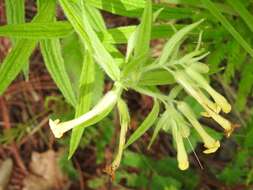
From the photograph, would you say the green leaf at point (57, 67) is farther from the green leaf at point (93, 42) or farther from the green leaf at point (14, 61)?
the green leaf at point (93, 42)

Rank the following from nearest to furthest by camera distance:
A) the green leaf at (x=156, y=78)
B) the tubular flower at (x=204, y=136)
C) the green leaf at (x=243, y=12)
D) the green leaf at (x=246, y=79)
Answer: the tubular flower at (x=204, y=136), the green leaf at (x=156, y=78), the green leaf at (x=243, y=12), the green leaf at (x=246, y=79)

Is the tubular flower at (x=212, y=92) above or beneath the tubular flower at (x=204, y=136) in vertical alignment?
above

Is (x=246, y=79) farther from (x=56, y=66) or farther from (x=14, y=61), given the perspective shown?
(x=14, y=61)

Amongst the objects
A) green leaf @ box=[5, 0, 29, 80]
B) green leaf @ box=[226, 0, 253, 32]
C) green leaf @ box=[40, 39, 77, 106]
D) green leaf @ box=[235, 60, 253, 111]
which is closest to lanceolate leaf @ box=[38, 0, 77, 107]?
green leaf @ box=[40, 39, 77, 106]

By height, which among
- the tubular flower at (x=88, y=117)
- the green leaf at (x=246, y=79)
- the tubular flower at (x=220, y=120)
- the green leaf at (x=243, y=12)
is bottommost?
the green leaf at (x=246, y=79)

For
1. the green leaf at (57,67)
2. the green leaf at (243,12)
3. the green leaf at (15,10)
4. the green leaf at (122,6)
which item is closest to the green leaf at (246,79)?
the green leaf at (243,12)

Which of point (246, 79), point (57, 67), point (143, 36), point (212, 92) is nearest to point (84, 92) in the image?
point (57, 67)
